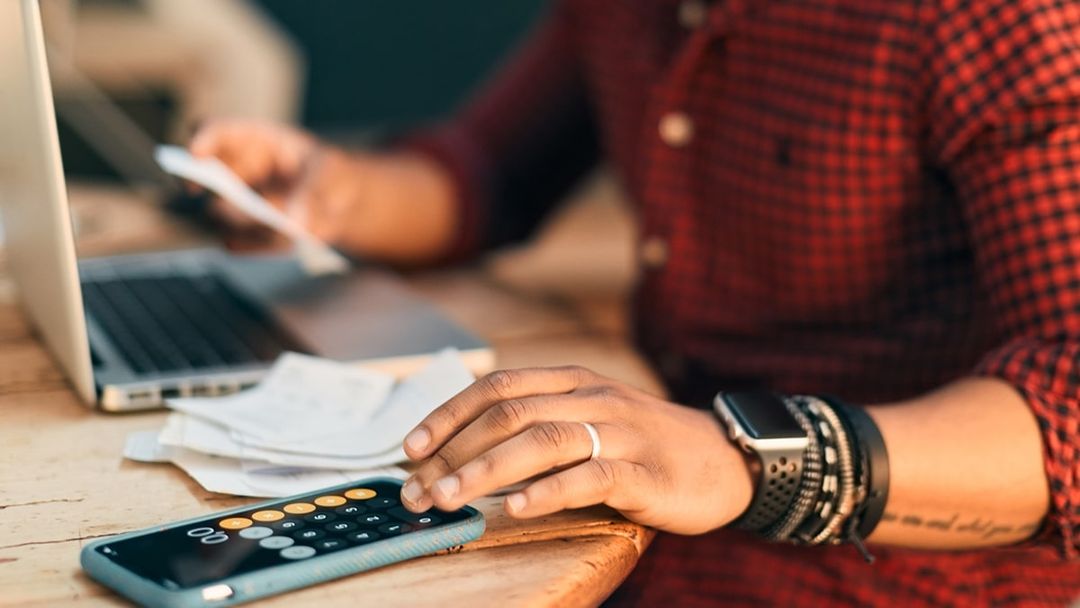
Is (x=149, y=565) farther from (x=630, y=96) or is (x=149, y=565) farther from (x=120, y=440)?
(x=630, y=96)

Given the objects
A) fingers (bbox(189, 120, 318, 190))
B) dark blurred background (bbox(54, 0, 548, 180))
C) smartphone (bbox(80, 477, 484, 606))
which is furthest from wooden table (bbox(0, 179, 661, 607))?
dark blurred background (bbox(54, 0, 548, 180))

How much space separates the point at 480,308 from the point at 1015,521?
562mm

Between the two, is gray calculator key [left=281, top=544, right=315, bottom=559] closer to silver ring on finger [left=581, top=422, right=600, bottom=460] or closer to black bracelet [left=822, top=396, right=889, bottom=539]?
silver ring on finger [left=581, top=422, right=600, bottom=460]

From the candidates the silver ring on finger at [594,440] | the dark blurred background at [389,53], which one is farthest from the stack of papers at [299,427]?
the dark blurred background at [389,53]

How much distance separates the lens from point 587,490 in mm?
705

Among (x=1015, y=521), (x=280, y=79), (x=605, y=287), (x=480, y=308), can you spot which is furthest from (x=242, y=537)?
(x=280, y=79)

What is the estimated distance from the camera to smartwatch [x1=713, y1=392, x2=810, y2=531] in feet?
2.59

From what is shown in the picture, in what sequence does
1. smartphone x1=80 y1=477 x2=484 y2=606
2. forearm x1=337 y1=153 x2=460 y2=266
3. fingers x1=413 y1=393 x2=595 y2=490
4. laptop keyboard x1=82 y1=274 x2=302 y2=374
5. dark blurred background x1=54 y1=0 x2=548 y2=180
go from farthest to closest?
dark blurred background x1=54 y1=0 x2=548 y2=180 < forearm x1=337 y1=153 x2=460 y2=266 < laptop keyboard x1=82 y1=274 x2=302 y2=374 < fingers x1=413 y1=393 x2=595 y2=490 < smartphone x1=80 y1=477 x2=484 y2=606

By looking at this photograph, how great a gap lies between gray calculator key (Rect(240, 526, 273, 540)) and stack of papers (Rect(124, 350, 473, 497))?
74mm

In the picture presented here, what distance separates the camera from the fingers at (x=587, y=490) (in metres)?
0.69

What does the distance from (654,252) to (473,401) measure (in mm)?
556

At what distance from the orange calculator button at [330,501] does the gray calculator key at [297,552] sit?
0.06 meters

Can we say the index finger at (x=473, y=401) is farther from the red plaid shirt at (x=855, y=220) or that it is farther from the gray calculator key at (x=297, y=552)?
the red plaid shirt at (x=855, y=220)

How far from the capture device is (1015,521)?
859 millimetres
